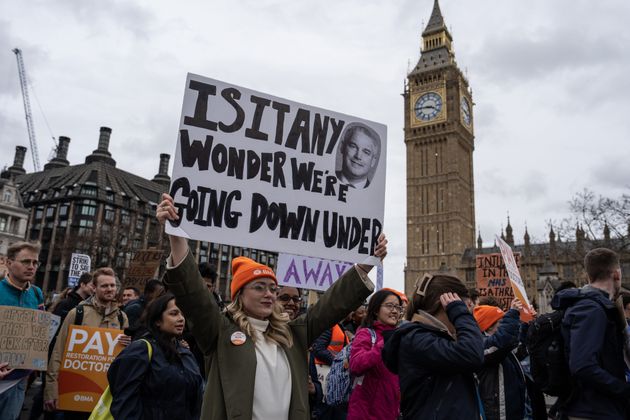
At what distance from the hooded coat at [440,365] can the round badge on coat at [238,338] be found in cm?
95

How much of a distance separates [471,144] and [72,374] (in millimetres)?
90481

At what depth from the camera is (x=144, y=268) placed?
9.02m

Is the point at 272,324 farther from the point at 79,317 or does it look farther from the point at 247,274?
the point at 79,317

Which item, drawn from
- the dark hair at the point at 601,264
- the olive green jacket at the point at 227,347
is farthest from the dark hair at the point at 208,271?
the dark hair at the point at 601,264

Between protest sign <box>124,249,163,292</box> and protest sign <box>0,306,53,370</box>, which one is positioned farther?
protest sign <box>124,249,163,292</box>

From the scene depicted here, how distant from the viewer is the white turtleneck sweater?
2.78 metres

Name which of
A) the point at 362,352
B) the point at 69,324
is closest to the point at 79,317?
the point at 69,324

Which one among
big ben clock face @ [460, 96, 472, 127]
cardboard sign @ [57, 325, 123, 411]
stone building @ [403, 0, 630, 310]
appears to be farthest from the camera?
big ben clock face @ [460, 96, 472, 127]

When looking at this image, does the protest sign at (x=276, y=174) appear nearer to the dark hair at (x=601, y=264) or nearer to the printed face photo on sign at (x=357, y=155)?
the printed face photo on sign at (x=357, y=155)

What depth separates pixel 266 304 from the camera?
3.05 metres

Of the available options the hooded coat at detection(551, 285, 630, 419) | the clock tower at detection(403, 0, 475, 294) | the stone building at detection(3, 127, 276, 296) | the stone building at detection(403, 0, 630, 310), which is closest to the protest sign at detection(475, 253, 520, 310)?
the hooded coat at detection(551, 285, 630, 419)

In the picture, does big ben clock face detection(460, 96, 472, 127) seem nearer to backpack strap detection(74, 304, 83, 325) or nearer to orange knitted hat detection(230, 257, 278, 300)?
backpack strap detection(74, 304, 83, 325)

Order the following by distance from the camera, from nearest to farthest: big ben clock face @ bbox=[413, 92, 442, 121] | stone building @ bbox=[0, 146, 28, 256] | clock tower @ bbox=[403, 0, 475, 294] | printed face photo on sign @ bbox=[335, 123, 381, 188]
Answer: printed face photo on sign @ bbox=[335, 123, 381, 188] < stone building @ bbox=[0, 146, 28, 256] < clock tower @ bbox=[403, 0, 475, 294] < big ben clock face @ bbox=[413, 92, 442, 121]

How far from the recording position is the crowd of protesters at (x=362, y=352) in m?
2.83
